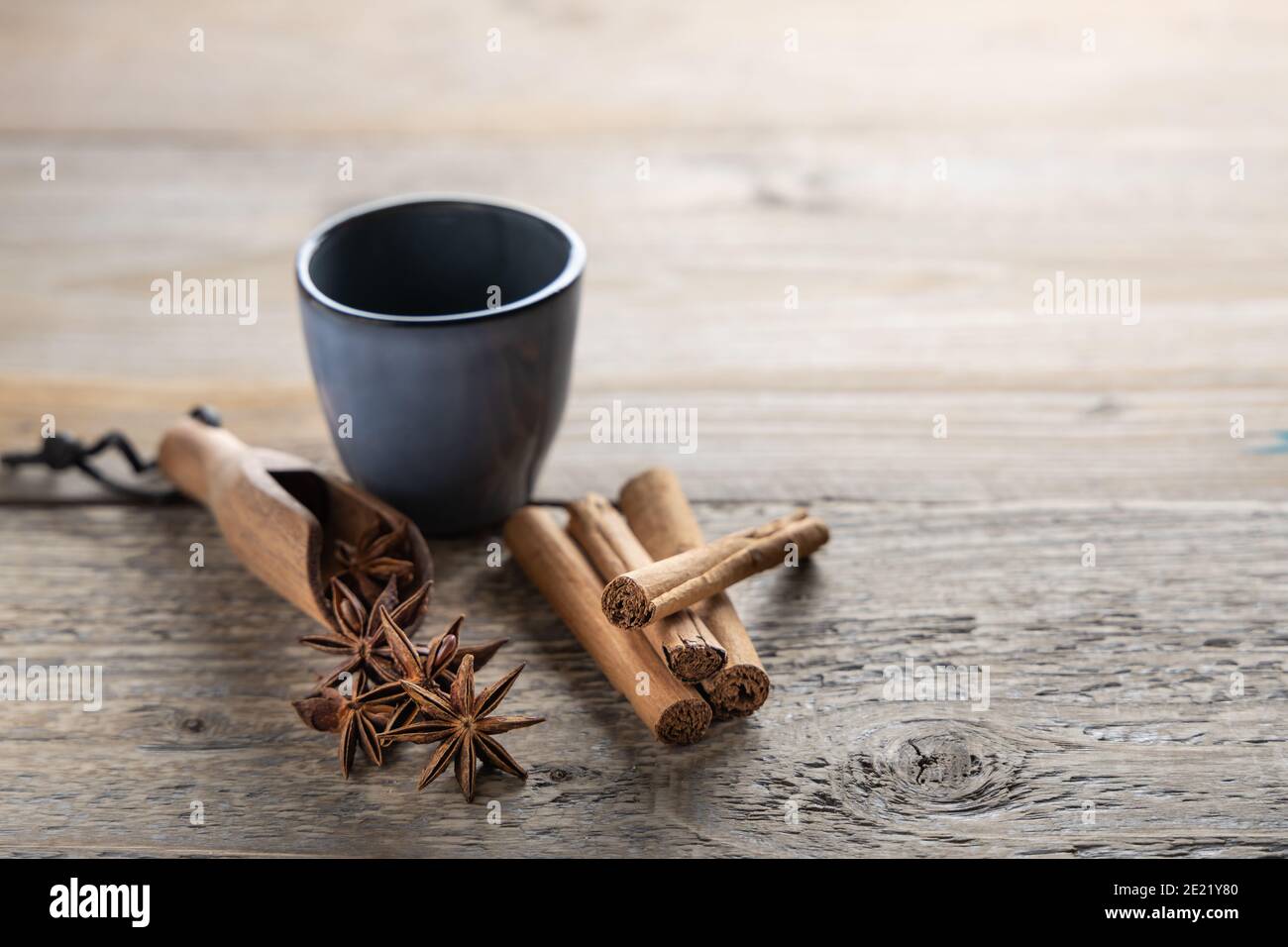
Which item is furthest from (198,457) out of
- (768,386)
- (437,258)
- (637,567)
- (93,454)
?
(768,386)

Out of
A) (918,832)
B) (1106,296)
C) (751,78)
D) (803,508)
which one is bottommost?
(918,832)

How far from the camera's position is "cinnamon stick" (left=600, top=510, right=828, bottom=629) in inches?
31.6

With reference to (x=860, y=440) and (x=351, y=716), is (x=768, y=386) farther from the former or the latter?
(x=351, y=716)

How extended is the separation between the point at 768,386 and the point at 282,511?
44 centimetres

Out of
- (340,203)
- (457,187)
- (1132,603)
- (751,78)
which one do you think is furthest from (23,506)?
(751,78)

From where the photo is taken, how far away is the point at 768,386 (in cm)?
115

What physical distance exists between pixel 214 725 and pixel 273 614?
11 cm

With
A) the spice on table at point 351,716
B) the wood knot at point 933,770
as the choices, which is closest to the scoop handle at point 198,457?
the spice on table at point 351,716

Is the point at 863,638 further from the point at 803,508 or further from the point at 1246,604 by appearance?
the point at 1246,604

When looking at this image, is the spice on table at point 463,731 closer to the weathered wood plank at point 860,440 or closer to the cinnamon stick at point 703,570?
the cinnamon stick at point 703,570

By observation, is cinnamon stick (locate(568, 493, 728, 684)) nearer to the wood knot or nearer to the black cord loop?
the wood knot

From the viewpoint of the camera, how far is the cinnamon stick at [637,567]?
2.60 feet

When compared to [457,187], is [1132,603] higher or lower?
lower

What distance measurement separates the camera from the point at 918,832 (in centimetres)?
74
